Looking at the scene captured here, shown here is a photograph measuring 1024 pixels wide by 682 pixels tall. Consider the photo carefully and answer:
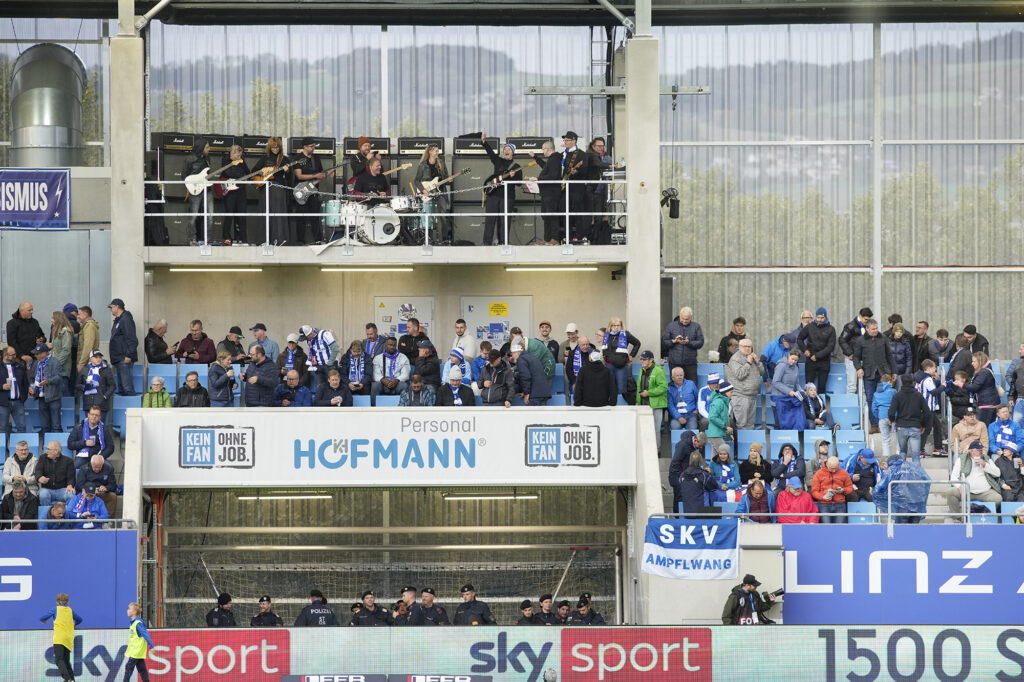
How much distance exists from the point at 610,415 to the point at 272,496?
18.4ft

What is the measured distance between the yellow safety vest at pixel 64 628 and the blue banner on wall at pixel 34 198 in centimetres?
902

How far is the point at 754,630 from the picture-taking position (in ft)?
58.8

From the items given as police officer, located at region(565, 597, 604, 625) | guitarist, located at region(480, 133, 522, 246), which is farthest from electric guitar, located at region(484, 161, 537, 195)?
police officer, located at region(565, 597, 604, 625)

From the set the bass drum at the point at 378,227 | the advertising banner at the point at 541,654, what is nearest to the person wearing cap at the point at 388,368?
the bass drum at the point at 378,227

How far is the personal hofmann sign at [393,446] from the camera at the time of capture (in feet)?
71.9

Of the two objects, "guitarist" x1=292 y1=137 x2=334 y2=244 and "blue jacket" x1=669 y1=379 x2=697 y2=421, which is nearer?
"blue jacket" x1=669 y1=379 x2=697 y2=421

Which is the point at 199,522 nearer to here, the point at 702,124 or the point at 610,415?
the point at 610,415

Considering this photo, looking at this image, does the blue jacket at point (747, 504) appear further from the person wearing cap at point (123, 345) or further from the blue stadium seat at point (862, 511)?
the person wearing cap at point (123, 345)

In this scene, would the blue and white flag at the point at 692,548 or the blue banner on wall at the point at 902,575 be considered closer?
the blue and white flag at the point at 692,548

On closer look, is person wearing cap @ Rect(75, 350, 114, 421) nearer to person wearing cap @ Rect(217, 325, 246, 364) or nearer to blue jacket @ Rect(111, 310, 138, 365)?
blue jacket @ Rect(111, 310, 138, 365)

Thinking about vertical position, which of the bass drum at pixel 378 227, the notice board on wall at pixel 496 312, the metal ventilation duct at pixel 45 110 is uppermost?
the metal ventilation duct at pixel 45 110

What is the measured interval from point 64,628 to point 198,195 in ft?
30.9

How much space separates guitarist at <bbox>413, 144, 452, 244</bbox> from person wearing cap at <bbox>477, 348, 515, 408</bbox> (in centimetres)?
297

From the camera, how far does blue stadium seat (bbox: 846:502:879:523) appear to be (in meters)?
21.0
